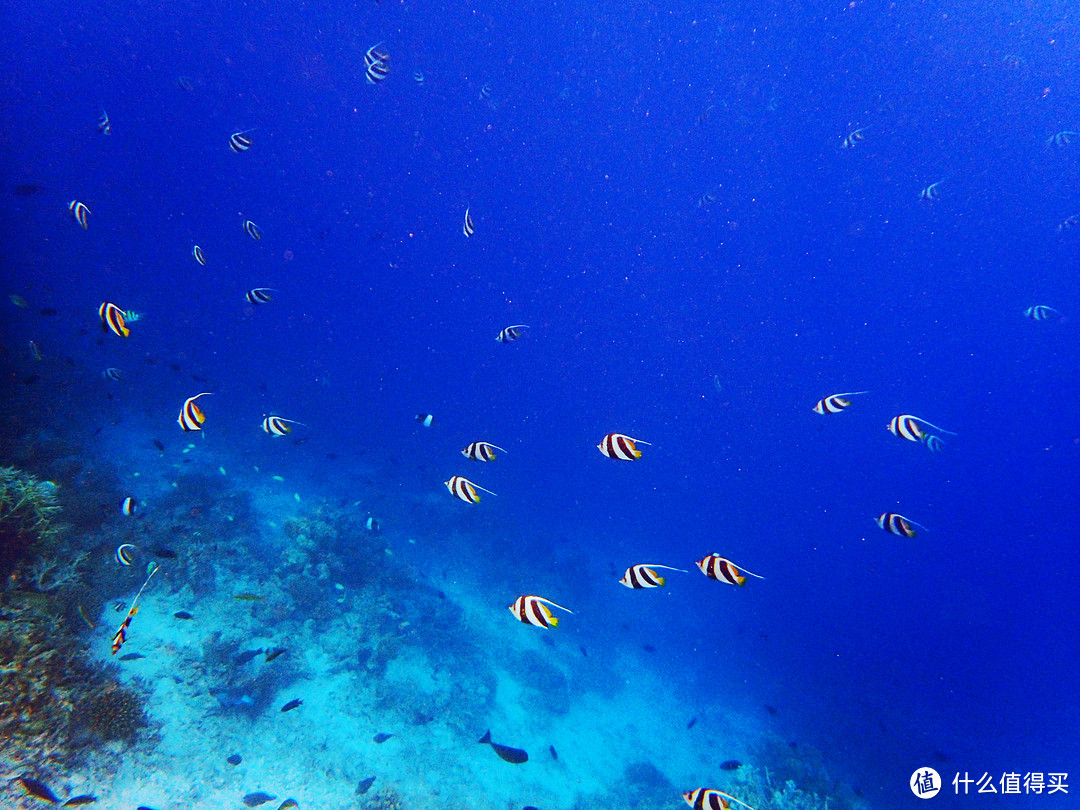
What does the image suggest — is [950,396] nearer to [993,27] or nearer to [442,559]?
[993,27]

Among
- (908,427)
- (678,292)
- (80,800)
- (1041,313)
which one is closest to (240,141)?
(80,800)

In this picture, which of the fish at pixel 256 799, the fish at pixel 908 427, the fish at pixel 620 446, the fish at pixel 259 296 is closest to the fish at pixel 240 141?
the fish at pixel 259 296

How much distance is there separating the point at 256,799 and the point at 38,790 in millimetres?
2366

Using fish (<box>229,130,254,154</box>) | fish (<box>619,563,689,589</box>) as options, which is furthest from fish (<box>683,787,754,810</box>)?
fish (<box>229,130,254,154</box>)

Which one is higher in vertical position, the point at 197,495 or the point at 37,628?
the point at 197,495

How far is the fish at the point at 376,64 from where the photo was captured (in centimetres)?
654

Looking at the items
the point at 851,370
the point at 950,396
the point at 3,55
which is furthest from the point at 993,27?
the point at 3,55

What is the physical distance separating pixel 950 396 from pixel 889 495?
14.5 meters

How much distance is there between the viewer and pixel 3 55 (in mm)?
23500

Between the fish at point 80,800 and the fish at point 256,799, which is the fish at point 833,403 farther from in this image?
the fish at point 80,800

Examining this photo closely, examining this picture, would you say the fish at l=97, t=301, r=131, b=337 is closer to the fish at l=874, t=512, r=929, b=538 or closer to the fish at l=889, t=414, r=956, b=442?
the fish at l=889, t=414, r=956, b=442

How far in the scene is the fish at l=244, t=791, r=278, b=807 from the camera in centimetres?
607

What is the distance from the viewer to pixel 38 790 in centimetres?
486

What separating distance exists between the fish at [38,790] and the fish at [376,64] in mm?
9726
